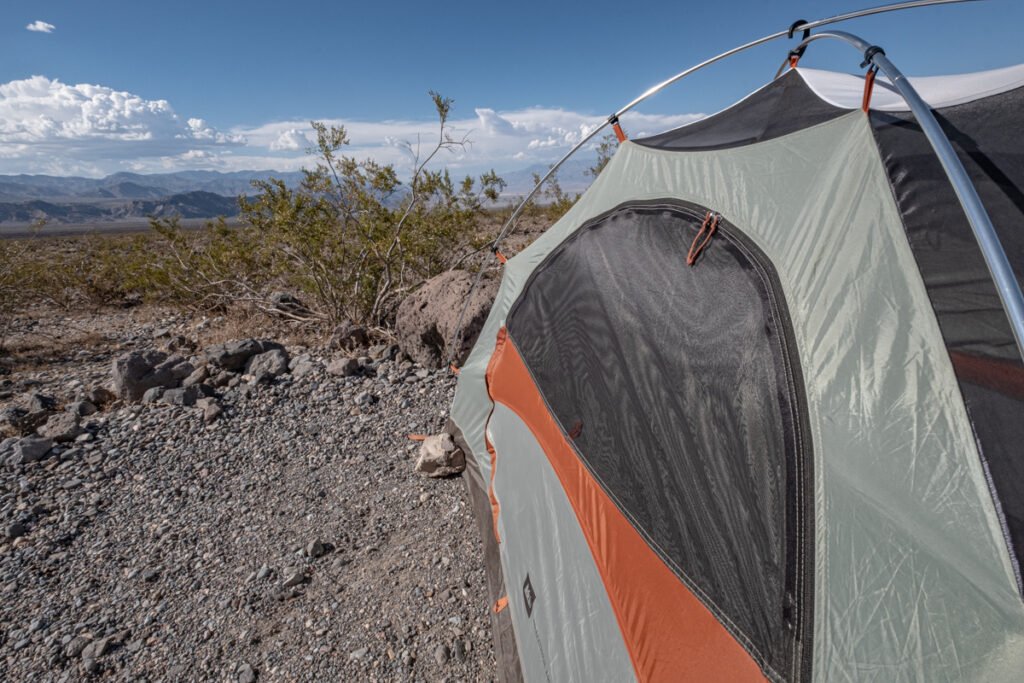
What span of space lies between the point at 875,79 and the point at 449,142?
544 cm

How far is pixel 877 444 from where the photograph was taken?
4.08 feet

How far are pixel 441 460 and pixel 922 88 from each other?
3.34 meters

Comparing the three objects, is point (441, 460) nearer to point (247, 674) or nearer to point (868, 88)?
point (247, 674)

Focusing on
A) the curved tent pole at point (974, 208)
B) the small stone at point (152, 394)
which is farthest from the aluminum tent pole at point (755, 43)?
the small stone at point (152, 394)

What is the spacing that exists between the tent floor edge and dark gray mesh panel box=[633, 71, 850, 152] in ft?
7.40

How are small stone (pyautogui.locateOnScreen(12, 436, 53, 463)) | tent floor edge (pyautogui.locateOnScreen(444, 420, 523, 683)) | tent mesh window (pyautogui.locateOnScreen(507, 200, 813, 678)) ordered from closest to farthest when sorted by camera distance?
tent mesh window (pyautogui.locateOnScreen(507, 200, 813, 678)) → tent floor edge (pyautogui.locateOnScreen(444, 420, 523, 683)) → small stone (pyautogui.locateOnScreen(12, 436, 53, 463))

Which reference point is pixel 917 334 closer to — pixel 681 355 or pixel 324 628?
pixel 681 355

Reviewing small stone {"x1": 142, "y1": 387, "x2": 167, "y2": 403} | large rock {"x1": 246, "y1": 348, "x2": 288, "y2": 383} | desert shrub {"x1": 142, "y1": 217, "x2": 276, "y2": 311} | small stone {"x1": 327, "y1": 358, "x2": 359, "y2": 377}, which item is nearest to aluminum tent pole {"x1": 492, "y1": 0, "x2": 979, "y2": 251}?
small stone {"x1": 327, "y1": 358, "x2": 359, "y2": 377}

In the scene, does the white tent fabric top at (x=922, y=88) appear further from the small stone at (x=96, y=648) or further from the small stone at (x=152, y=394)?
the small stone at (x=152, y=394)

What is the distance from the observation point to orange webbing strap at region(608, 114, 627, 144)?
3016 millimetres

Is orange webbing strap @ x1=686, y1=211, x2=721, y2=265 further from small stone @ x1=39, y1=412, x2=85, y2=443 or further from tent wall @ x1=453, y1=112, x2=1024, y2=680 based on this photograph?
small stone @ x1=39, y1=412, x2=85, y2=443

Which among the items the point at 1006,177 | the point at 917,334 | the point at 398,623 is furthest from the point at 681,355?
the point at 398,623

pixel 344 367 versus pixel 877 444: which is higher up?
pixel 877 444

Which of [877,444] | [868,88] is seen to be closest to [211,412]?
[877,444]
